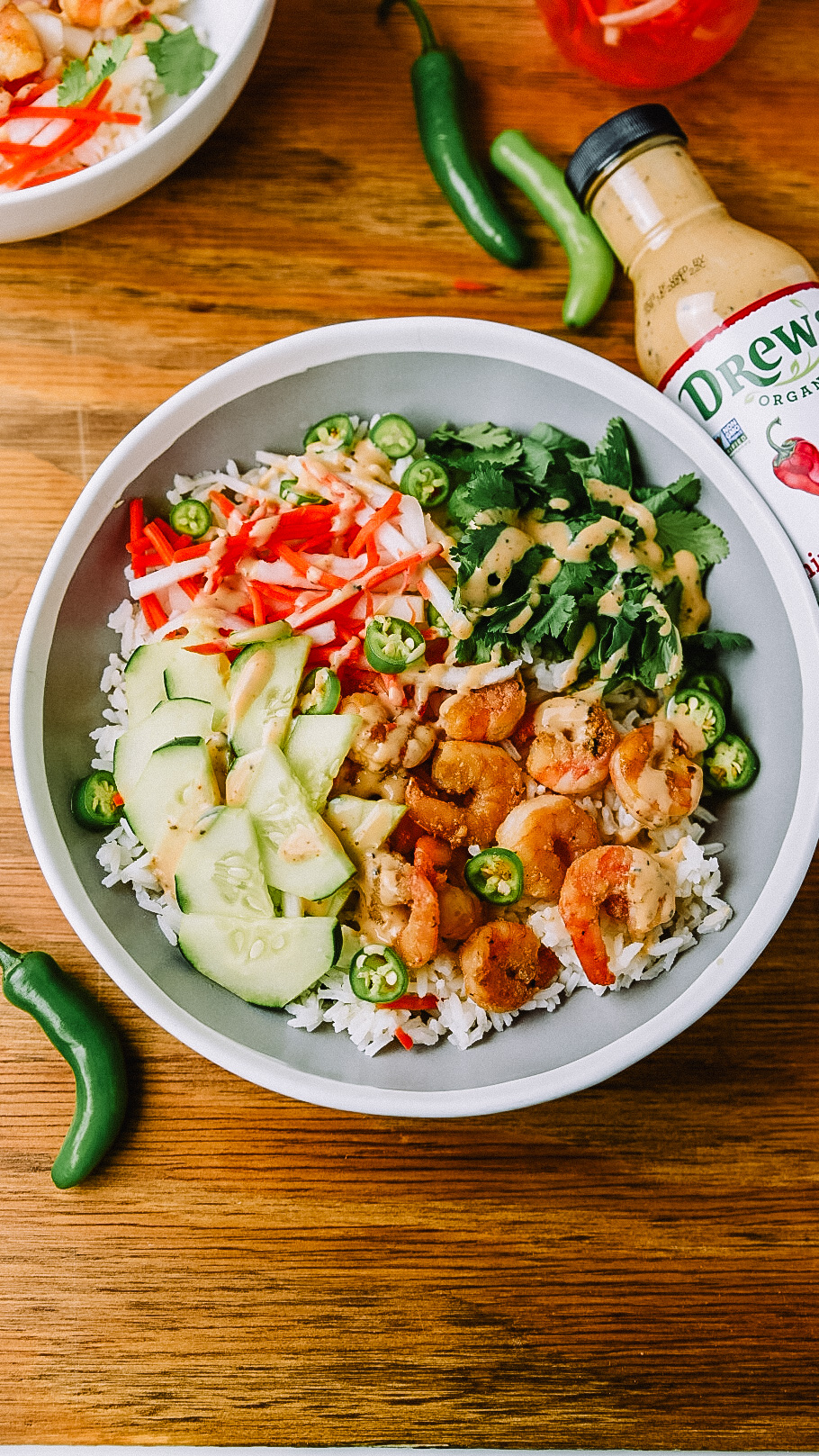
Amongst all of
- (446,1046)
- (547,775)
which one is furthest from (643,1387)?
(547,775)

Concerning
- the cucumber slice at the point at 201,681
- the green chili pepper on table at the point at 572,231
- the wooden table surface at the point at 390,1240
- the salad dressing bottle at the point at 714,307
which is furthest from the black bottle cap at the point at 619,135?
the cucumber slice at the point at 201,681

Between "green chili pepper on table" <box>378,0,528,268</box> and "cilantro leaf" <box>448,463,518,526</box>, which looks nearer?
"cilantro leaf" <box>448,463,518,526</box>

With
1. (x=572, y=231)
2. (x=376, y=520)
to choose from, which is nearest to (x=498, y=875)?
(x=376, y=520)

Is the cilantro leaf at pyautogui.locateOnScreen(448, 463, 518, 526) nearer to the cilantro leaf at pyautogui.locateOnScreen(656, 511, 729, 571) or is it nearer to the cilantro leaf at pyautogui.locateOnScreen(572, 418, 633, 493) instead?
the cilantro leaf at pyautogui.locateOnScreen(572, 418, 633, 493)

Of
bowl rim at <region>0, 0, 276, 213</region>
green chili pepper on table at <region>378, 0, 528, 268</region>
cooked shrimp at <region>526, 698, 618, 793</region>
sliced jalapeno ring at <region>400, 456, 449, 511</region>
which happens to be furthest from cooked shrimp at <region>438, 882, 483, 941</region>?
bowl rim at <region>0, 0, 276, 213</region>

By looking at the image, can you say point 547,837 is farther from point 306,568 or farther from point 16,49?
point 16,49
